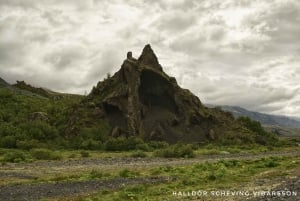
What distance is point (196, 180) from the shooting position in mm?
34250

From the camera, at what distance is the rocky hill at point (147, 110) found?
350 ft

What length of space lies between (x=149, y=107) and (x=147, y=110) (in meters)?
1.25

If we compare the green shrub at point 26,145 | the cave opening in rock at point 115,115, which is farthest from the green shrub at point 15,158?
the cave opening in rock at point 115,115

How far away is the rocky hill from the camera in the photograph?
10656cm

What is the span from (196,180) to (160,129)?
72701mm

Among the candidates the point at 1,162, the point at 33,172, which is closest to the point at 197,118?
the point at 1,162

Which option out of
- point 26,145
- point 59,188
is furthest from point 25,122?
point 59,188

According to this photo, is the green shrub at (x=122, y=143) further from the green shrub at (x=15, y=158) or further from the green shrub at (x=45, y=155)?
the green shrub at (x=15, y=158)

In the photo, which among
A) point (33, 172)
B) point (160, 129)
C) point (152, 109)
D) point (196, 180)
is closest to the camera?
point (196, 180)

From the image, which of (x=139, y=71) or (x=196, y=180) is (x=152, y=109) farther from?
(x=196, y=180)

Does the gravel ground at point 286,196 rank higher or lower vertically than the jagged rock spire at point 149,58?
lower

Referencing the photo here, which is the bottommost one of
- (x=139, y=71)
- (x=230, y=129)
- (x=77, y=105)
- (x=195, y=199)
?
(x=195, y=199)

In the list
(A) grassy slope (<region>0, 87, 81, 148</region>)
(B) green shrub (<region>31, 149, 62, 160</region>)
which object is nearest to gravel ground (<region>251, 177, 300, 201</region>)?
(B) green shrub (<region>31, 149, 62, 160</region>)

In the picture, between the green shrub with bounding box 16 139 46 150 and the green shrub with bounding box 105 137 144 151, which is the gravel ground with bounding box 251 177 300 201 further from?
the green shrub with bounding box 16 139 46 150
